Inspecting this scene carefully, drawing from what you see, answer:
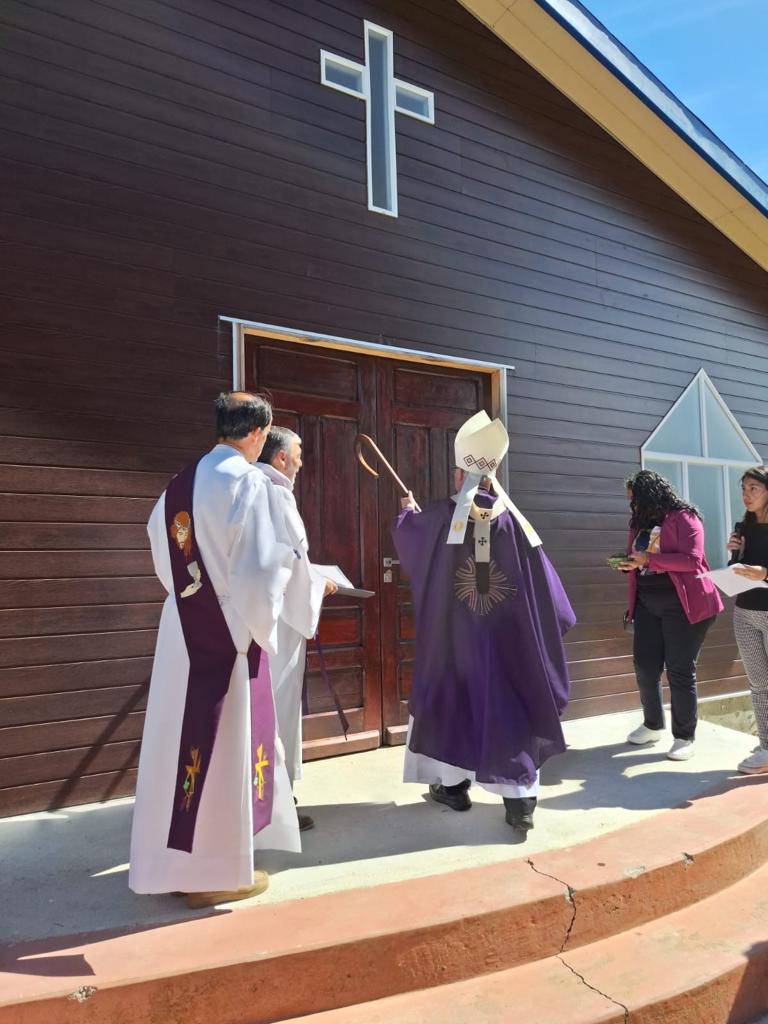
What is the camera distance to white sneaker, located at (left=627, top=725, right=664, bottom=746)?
15.6ft

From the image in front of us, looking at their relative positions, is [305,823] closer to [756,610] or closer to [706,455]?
[756,610]

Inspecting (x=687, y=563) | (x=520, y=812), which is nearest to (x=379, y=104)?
(x=687, y=563)

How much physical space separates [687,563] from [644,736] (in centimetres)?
124

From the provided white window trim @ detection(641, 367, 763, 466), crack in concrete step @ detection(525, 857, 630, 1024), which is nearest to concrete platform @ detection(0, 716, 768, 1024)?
crack in concrete step @ detection(525, 857, 630, 1024)

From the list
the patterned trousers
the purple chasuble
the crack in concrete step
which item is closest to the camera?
the crack in concrete step

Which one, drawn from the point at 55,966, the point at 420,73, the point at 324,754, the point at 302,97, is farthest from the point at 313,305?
the point at 55,966

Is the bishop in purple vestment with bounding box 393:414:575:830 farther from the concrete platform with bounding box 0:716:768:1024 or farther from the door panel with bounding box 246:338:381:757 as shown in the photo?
the door panel with bounding box 246:338:381:757

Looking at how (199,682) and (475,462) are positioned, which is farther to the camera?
(475,462)

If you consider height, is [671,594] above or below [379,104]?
below

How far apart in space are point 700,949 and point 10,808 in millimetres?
2984

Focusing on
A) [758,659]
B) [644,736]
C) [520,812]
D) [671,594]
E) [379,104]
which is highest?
[379,104]

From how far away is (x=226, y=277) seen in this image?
4.31 metres

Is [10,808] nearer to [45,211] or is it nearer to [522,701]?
[522,701]

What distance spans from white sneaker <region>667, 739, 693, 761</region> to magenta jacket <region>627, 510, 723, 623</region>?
2.38ft
